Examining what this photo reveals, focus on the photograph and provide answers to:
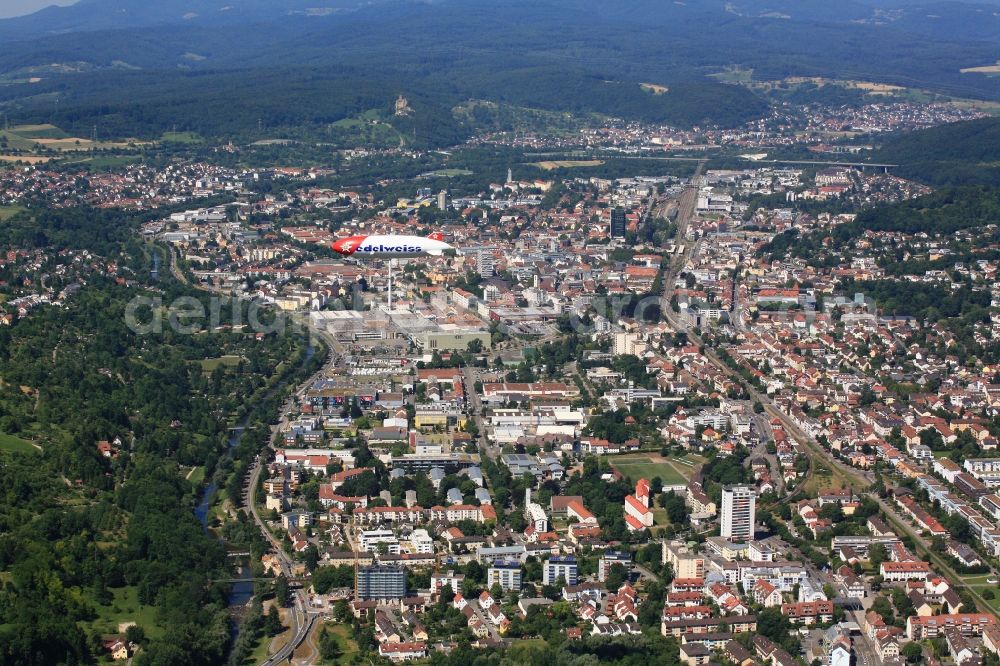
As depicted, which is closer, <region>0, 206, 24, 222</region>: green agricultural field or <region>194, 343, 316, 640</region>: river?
<region>194, 343, 316, 640</region>: river

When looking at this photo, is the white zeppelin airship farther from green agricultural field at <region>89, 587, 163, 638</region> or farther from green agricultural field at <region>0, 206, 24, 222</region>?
green agricultural field at <region>0, 206, 24, 222</region>

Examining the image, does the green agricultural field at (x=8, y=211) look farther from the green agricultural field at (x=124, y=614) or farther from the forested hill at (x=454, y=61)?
the green agricultural field at (x=124, y=614)

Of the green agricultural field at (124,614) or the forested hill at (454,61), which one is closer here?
the green agricultural field at (124,614)

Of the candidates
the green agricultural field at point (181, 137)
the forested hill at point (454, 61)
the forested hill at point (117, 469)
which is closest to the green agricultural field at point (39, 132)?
the forested hill at point (454, 61)

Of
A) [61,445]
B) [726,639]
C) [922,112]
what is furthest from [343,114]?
[726,639]

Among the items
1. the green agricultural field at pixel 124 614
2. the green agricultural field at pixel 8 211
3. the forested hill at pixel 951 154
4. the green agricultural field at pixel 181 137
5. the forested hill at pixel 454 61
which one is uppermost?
the green agricultural field at pixel 124 614

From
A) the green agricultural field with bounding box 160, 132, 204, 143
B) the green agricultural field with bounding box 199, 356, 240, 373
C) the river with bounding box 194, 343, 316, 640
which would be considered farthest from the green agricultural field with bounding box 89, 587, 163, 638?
the green agricultural field with bounding box 160, 132, 204, 143

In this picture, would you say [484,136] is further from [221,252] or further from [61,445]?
[61,445]
